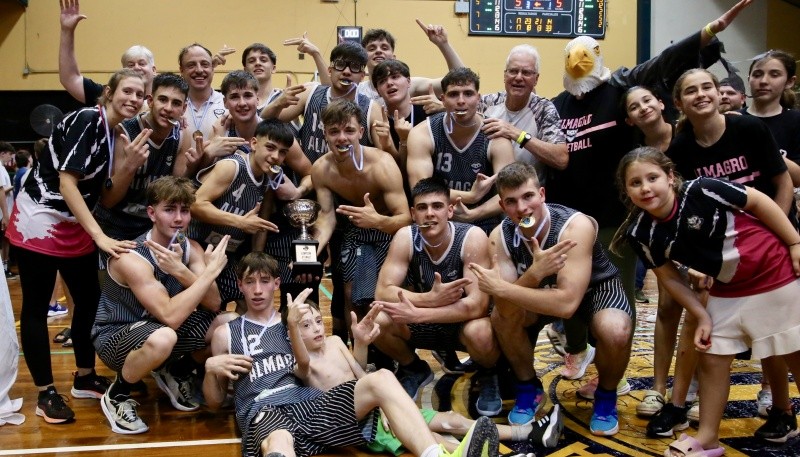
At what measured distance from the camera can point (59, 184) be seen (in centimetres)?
435

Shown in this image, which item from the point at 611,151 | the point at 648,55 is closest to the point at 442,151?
the point at 611,151

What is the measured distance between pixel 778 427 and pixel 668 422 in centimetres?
50

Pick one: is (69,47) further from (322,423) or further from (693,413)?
(693,413)

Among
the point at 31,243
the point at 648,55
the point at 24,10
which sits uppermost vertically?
the point at 24,10

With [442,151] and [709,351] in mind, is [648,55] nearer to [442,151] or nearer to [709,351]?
[442,151]

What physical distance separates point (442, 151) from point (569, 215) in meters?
1.04

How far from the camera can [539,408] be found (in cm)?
405

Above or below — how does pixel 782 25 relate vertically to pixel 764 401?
above

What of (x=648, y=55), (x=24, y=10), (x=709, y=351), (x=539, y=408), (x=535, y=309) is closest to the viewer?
(x=709, y=351)

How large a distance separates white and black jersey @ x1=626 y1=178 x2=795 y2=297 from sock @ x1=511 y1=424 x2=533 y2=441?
42.5 inches

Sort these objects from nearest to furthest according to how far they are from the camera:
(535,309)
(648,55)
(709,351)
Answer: (709,351), (535,309), (648,55)

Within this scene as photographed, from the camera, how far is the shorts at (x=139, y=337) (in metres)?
4.07

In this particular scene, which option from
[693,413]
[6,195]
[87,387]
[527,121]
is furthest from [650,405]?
[6,195]

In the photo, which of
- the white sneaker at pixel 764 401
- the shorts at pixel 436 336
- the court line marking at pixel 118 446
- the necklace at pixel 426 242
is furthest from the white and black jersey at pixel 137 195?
the white sneaker at pixel 764 401
